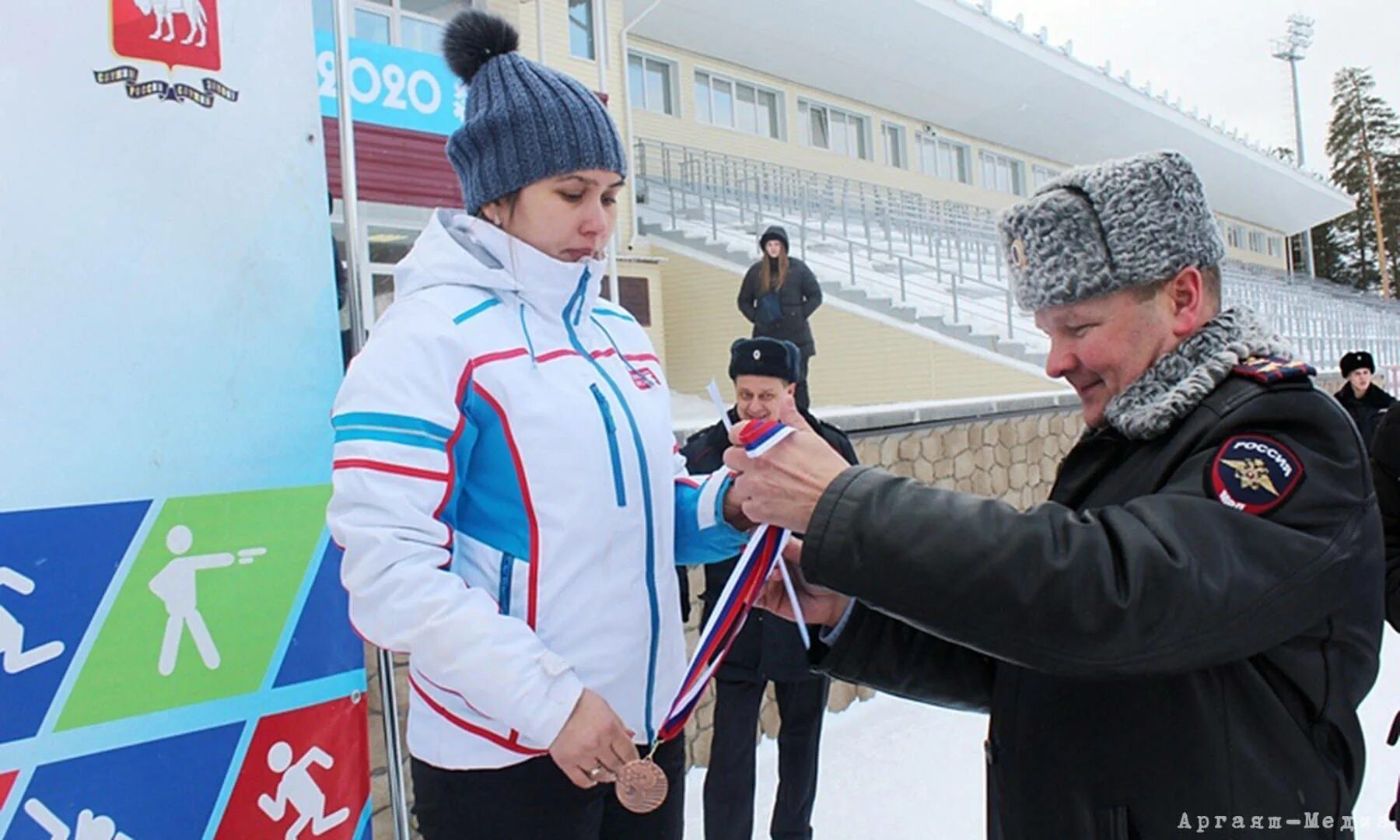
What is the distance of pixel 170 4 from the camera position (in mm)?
1821

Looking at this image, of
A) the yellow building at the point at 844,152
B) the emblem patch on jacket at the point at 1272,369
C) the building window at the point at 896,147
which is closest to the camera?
the emblem patch on jacket at the point at 1272,369

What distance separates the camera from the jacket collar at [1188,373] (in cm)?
126

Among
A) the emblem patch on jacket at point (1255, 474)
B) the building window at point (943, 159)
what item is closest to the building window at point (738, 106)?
the building window at point (943, 159)

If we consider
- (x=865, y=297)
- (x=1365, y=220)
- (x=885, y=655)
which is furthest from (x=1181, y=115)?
(x=885, y=655)

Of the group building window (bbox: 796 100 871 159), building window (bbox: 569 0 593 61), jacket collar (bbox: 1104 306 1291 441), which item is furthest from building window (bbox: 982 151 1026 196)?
jacket collar (bbox: 1104 306 1291 441)

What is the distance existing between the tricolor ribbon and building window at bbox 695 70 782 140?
60.1 ft

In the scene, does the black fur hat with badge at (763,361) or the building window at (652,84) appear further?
the building window at (652,84)

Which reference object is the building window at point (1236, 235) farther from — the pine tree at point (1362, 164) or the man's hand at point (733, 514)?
the man's hand at point (733, 514)

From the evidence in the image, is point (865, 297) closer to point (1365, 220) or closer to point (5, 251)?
point (5, 251)

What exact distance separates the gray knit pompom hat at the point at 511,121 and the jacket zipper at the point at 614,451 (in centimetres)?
40

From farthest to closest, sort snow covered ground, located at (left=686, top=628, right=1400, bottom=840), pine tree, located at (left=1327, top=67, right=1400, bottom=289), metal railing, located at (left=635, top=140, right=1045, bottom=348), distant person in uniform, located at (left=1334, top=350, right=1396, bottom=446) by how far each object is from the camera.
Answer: pine tree, located at (left=1327, top=67, right=1400, bottom=289) → metal railing, located at (left=635, top=140, right=1045, bottom=348) → distant person in uniform, located at (left=1334, top=350, right=1396, bottom=446) → snow covered ground, located at (left=686, top=628, right=1400, bottom=840)

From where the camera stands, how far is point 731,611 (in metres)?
1.58

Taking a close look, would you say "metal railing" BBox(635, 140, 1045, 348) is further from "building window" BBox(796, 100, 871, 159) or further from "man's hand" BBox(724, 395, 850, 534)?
"man's hand" BBox(724, 395, 850, 534)

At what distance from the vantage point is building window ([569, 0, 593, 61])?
13.8m
